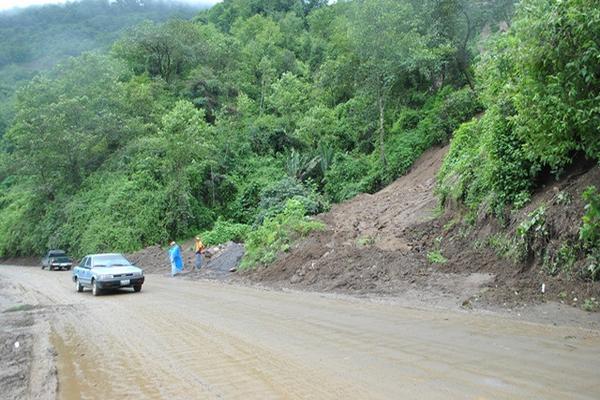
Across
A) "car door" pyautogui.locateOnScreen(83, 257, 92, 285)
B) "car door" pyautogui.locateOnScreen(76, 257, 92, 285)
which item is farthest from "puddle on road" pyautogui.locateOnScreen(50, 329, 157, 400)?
"car door" pyautogui.locateOnScreen(76, 257, 92, 285)

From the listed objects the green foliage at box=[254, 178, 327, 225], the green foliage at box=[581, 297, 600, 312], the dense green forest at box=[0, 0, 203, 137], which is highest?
the dense green forest at box=[0, 0, 203, 137]

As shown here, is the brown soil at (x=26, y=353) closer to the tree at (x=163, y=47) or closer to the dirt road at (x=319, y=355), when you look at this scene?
the dirt road at (x=319, y=355)

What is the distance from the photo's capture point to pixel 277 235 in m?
23.1

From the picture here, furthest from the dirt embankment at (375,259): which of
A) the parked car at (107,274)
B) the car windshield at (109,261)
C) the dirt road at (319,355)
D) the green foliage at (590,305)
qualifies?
the car windshield at (109,261)

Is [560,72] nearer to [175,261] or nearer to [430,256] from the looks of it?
[430,256]

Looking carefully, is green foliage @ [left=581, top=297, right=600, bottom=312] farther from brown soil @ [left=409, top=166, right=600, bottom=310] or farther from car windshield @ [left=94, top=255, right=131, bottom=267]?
car windshield @ [left=94, top=255, right=131, bottom=267]

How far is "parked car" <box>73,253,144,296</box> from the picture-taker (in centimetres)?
1783

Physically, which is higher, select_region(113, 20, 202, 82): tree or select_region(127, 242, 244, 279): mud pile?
select_region(113, 20, 202, 82): tree

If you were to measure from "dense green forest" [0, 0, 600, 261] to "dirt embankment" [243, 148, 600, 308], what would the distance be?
1254 mm

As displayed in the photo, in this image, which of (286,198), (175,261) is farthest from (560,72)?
(286,198)

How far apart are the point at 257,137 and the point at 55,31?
9804 cm

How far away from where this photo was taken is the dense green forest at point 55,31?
9519 cm

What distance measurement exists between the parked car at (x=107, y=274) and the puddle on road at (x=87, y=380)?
888 cm

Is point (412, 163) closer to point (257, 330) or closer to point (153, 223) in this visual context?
point (153, 223)
